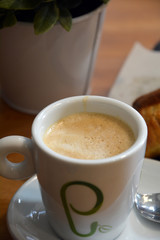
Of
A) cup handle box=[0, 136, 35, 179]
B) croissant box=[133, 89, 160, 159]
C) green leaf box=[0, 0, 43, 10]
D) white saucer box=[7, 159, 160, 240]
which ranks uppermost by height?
green leaf box=[0, 0, 43, 10]

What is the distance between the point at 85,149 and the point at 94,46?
0.30 metres

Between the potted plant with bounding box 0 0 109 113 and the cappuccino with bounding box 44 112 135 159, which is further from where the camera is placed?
the potted plant with bounding box 0 0 109 113

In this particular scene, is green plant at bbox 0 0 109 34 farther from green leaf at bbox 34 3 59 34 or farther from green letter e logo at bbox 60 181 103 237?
green letter e logo at bbox 60 181 103 237

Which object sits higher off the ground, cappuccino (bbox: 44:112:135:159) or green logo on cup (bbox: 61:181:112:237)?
cappuccino (bbox: 44:112:135:159)

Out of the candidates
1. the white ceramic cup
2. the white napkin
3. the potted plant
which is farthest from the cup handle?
the white napkin

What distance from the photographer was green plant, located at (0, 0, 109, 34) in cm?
54

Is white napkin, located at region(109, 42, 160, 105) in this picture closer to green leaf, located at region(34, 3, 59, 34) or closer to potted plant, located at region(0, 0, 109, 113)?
potted plant, located at region(0, 0, 109, 113)

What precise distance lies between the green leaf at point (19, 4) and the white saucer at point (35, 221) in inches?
9.5

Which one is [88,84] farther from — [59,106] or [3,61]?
[59,106]

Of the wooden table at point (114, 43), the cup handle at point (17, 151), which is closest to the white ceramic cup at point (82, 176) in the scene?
the cup handle at point (17, 151)

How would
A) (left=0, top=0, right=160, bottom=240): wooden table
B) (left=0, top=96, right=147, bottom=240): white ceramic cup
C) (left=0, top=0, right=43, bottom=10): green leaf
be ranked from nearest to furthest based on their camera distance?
(left=0, top=96, right=147, bottom=240): white ceramic cup < (left=0, top=0, right=43, bottom=10): green leaf < (left=0, top=0, right=160, bottom=240): wooden table

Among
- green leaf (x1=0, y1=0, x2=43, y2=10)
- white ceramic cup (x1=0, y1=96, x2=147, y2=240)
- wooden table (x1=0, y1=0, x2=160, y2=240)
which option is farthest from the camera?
wooden table (x1=0, y1=0, x2=160, y2=240)

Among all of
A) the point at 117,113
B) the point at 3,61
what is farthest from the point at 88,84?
the point at 117,113

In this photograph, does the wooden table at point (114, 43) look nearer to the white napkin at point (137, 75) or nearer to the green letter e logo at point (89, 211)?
the white napkin at point (137, 75)
